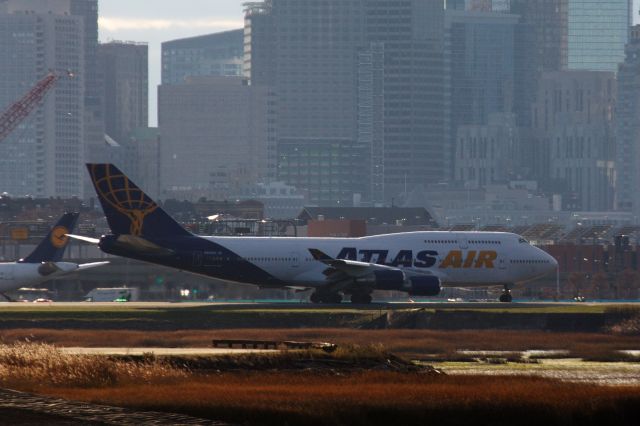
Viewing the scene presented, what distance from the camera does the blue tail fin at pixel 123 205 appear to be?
87188 mm

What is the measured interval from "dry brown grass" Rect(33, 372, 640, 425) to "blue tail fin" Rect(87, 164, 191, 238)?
45.3m

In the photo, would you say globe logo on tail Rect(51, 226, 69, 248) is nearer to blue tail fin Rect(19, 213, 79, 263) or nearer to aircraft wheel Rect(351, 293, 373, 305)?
blue tail fin Rect(19, 213, 79, 263)

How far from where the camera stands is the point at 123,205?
87.2 m

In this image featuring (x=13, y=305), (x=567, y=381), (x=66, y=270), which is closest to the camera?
(x=567, y=381)

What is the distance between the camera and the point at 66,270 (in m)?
106

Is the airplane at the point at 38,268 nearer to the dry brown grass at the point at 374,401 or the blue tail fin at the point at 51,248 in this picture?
the blue tail fin at the point at 51,248

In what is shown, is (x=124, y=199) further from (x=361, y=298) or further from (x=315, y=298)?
(x=361, y=298)

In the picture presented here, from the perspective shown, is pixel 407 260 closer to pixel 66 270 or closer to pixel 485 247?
pixel 485 247

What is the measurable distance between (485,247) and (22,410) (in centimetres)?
6126

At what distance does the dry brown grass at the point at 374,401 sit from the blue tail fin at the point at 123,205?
45.3 metres

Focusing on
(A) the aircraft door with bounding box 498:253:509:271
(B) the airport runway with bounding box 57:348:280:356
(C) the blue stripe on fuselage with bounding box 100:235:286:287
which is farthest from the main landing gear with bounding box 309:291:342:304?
(B) the airport runway with bounding box 57:348:280:356

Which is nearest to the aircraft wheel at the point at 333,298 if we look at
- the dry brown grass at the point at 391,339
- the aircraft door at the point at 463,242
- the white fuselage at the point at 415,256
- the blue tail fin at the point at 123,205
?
the white fuselage at the point at 415,256

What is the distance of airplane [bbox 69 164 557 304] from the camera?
8719cm

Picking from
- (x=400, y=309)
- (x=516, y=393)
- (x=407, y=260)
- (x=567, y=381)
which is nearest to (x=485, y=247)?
(x=407, y=260)
